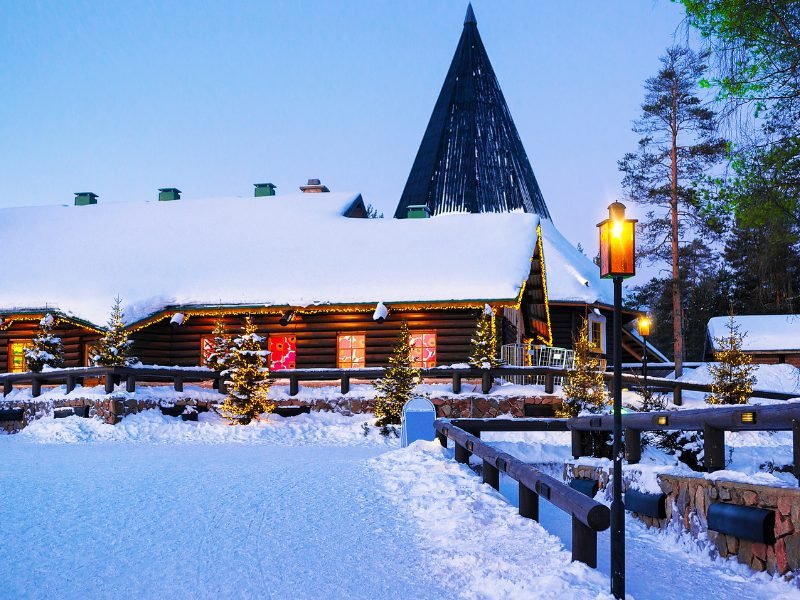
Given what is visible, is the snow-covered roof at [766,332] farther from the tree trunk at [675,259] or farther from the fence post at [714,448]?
the fence post at [714,448]

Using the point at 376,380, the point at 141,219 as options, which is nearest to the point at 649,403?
the point at 376,380

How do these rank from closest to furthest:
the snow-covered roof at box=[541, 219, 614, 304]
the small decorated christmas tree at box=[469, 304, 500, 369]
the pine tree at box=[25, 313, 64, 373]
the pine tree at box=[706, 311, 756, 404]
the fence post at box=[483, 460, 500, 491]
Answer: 1. the fence post at box=[483, 460, 500, 491]
2. the pine tree at box=[706, 311, 756, 404]
3. the small decorated christmas tree at box=[469, 304, 500, 369]
4. the pine tree at box=[25, 313, 64, 373]
5. the snow-covered roof at box=[541, 219, 614, 304]

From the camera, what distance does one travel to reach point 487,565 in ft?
21.8

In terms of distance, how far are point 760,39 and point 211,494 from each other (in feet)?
25.4

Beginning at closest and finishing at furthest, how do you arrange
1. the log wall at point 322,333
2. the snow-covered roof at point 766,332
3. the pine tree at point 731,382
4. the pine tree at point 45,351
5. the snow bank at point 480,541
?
the snow bank at point 480,541 → the pine tree at point 731,382 → the pine tree at point 45,351 → the log wall at point 322,333 → the snow-covered roof at point 766,332

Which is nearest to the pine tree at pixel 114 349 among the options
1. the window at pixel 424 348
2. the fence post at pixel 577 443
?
the window at pixel 424 348

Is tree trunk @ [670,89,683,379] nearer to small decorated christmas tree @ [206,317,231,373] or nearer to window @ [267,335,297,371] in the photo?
window @ [267,335,297,371]

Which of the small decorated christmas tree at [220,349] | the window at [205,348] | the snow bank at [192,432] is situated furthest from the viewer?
the window at [205,348]

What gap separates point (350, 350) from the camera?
24.1 meters

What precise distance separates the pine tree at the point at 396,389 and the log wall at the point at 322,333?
444 cm

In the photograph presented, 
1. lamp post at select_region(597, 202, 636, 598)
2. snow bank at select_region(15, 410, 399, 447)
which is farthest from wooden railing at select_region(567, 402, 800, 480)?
snow bank at select_region(15, 410, 399, 447)

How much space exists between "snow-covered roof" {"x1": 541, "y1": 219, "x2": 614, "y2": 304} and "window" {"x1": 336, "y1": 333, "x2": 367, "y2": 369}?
8.95 meters

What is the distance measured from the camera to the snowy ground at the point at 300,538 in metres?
6.13

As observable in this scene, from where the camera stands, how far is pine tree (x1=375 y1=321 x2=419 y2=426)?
1866 cm
